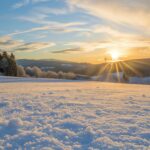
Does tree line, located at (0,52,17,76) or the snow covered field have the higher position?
tree line, located at (0,52,17,76)

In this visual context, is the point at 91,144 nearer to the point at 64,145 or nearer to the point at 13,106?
the point at 64,145

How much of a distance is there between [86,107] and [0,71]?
38633mm

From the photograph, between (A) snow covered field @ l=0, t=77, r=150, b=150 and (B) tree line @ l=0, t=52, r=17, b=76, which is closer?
(A) snow covered field @ l=0, t=77, r=150, b=150

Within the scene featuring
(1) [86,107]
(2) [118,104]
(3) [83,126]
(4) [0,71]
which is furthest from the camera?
(4) [0,71]

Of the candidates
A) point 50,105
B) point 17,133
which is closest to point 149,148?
point 17,133

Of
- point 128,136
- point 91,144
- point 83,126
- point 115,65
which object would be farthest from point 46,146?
point 115,65

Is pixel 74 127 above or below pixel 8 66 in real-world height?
below

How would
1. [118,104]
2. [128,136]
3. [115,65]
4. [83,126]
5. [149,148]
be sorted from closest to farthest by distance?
[149,148] → [128,136] → [83,126] → [118,104] → [115,65]

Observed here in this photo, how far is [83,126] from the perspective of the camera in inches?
157

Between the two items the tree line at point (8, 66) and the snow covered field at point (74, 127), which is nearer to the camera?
the snow covered field at point (74, 127)

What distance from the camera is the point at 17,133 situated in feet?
12.1

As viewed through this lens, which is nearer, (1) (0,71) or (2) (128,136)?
(2) (128,136)

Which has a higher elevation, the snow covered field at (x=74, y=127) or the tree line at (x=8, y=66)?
the tree line at (x=8, y=66)

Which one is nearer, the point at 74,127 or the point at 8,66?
the point at 74,127
